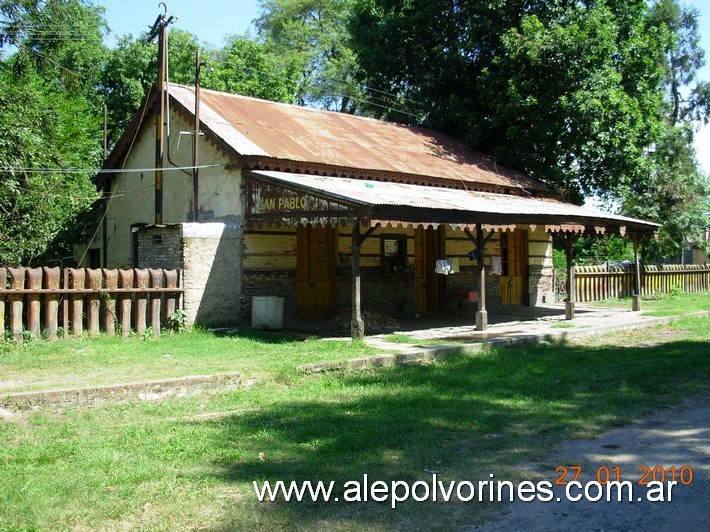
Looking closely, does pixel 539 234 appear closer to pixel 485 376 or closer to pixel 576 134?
pixel 576 134

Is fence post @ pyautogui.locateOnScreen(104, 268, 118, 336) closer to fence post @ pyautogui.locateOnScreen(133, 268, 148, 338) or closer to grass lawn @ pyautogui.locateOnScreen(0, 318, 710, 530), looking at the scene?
fence post @ pyautogui.locateOnScreen(133, 268, 148, 338)

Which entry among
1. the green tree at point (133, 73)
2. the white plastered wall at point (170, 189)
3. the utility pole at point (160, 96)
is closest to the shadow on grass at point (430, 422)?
the white plastered wall at point (170, 189)

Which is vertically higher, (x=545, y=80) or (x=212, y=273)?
(x=545, y=80)

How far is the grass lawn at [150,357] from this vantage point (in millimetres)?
8547

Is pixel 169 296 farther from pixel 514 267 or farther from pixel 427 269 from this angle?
pixel 514 267

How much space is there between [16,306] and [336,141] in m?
9.81

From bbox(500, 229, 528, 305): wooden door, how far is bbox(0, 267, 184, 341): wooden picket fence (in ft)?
36.6

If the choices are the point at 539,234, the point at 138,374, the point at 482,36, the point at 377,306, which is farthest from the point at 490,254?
the point at 138,374

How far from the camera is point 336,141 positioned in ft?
59.6

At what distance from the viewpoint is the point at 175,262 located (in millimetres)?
14250

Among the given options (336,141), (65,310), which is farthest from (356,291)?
(336,141)

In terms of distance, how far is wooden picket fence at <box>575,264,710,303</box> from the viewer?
23.2m

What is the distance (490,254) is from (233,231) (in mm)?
8867
